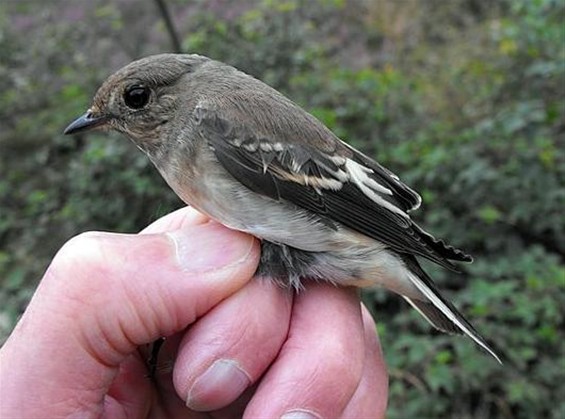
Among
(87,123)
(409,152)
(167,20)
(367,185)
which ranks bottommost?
(409,152)

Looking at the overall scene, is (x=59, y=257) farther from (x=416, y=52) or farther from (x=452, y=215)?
(x=416, y=52)

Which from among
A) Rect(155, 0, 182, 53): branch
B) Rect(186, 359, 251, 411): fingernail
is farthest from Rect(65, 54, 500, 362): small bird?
Rect(155, 0, 182, 53): branch

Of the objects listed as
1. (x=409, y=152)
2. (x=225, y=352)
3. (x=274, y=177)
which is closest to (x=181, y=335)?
(x=225, y=352)

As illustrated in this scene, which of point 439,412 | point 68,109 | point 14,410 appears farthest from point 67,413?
point 68,109

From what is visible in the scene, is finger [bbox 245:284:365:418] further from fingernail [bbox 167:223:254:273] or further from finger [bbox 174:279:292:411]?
fingernail [bbox 167:223:254:273]

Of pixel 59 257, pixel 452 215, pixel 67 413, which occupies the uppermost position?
pixel 59 257

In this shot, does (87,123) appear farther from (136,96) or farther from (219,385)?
(219,385)

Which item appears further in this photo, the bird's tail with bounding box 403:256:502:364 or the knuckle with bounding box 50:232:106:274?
the bird's tail with bounding box 403:256:502:364
